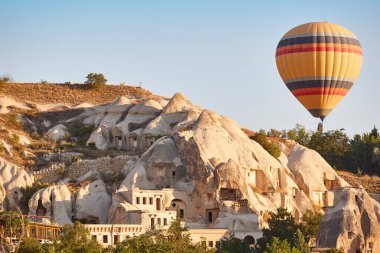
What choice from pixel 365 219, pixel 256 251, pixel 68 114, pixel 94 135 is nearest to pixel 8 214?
pixel 256 251

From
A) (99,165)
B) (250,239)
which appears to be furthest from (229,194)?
(99,165)

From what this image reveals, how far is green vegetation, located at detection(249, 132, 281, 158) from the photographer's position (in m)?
111

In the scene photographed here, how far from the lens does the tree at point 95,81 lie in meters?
132

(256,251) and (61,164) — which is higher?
(61,164)

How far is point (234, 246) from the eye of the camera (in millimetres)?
89562

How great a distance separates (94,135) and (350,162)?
26547mm

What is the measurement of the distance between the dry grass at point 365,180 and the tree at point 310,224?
51.3 ft

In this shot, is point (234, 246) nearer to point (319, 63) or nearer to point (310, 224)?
point (310, 224)

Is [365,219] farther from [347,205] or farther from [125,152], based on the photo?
[125,152]

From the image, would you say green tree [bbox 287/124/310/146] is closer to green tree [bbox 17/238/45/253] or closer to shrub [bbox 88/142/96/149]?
shrub [bbox 88/142/96/149]

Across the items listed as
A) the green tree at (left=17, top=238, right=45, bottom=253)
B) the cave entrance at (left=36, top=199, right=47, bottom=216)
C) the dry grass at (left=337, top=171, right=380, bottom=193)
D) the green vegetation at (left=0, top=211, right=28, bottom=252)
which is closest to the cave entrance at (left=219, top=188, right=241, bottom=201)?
the cave entrance at (left=36, top=199, right=47, bottom=216)

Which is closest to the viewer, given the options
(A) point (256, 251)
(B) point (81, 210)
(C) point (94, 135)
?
(A) point (256, 251)

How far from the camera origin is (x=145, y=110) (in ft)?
380

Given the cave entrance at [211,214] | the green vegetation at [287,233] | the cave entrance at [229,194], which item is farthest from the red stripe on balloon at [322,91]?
the cave entrance at [211,214]
